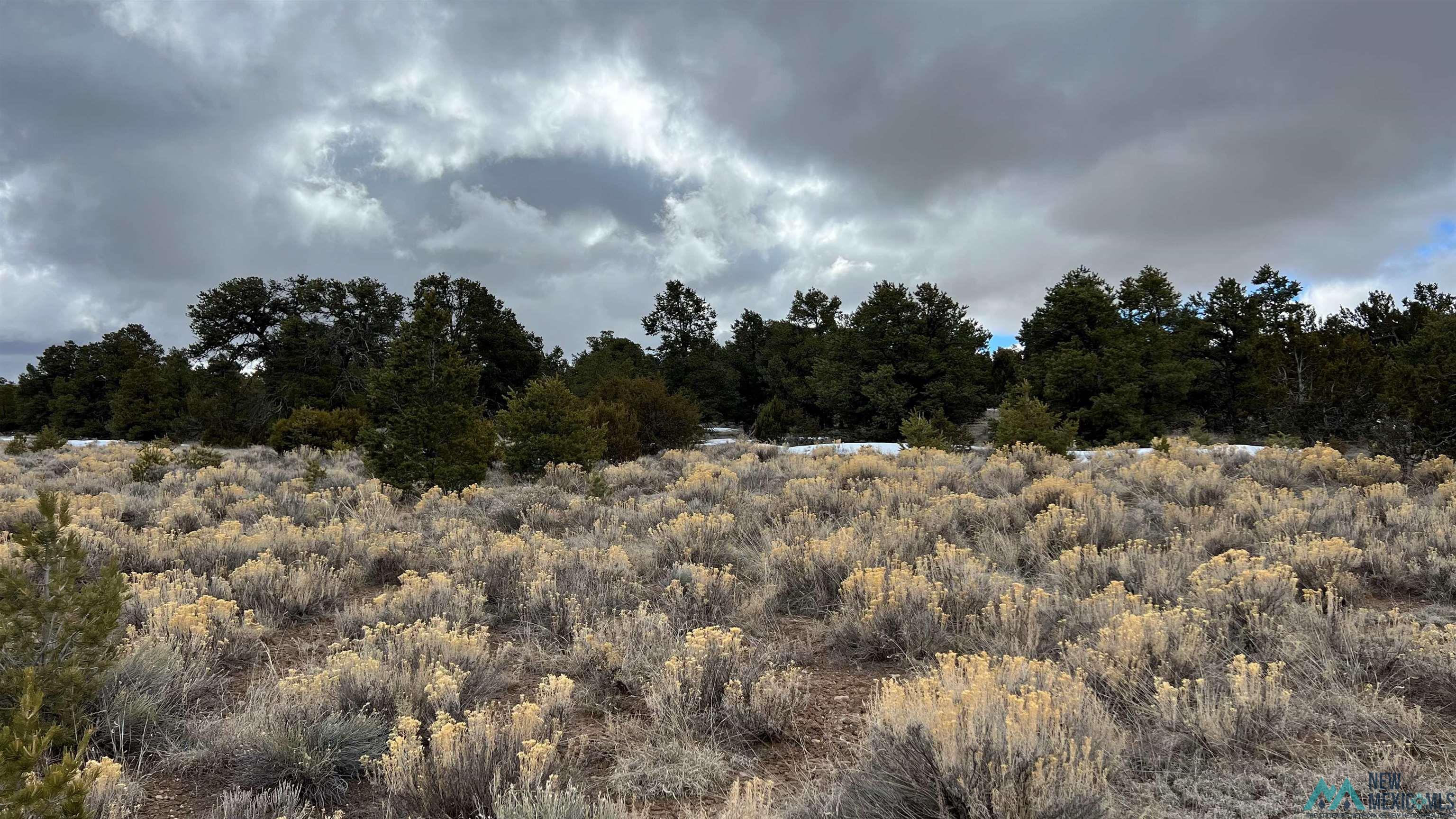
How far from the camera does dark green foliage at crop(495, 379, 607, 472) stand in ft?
41.8

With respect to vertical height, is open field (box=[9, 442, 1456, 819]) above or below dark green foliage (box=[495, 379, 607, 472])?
below

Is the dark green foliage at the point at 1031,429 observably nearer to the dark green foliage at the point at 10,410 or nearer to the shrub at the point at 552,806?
Result: the shrub at the point at 552,806

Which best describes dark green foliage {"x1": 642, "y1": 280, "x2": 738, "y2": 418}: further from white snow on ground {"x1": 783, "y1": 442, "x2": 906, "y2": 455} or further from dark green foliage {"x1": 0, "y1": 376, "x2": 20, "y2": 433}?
dark green foliage {"x1": 0, "y1": 376, "x2": 20, "y2": 433}

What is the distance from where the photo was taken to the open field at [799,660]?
269cm

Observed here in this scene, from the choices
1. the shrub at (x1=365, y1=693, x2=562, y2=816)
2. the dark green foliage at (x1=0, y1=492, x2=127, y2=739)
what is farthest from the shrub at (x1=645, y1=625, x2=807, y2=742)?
the dark green foliage at (x1=0, y1=492, x2=127, y2=739)

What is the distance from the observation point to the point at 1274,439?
17359 millimetres

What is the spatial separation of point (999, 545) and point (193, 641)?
6.43 m

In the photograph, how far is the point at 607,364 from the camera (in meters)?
39.5

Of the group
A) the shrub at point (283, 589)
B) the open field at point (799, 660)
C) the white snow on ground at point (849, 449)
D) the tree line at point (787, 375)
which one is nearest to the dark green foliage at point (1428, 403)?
the tree line at point (787, 375)

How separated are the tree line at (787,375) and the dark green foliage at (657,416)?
8cm

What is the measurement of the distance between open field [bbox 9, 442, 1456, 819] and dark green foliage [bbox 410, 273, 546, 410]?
3075 cm

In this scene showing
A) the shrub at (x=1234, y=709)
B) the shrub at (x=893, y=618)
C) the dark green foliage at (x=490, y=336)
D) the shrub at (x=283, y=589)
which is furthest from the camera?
the dark green foliage at (x=490, y=336)

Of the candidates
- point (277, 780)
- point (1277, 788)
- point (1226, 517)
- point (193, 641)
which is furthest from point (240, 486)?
point (1226, 517)
